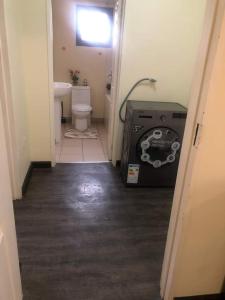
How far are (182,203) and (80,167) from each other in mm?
2011

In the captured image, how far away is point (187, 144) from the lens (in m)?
1.13

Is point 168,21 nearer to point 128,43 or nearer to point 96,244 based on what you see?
point 128,43

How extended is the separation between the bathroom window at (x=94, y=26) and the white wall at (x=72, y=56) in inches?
3.3

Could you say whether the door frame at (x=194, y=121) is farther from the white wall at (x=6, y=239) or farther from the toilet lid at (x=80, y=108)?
the toilet lid at (x=80, y=108)

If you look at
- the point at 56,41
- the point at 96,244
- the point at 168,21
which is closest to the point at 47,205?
the point at 96,244

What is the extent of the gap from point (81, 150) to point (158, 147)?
1403 mm

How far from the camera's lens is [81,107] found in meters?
A: 4.30

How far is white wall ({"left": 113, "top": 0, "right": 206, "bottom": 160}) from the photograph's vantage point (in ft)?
8.21

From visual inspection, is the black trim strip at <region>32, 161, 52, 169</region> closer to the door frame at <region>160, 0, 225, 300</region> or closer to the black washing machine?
the black washing machine

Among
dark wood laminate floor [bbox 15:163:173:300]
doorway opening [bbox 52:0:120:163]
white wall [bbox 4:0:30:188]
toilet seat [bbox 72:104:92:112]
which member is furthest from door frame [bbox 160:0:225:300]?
toilet seat [bbox 72:104:92:112]

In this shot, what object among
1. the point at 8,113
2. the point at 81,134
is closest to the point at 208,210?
the point at 8,113

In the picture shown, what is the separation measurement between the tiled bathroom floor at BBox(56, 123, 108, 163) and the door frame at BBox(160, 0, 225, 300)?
6.82ft

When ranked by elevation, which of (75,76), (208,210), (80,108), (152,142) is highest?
(75,76)

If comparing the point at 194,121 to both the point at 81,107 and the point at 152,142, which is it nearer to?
the point at 152,142
